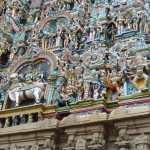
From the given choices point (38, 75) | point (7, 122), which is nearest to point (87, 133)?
point (7, 122)

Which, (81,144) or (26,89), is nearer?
(81,144)

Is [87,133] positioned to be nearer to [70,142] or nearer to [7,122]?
[70,142]

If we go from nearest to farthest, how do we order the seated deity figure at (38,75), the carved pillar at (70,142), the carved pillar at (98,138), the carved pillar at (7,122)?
the carved pillar at (98,138) → the carved pillar at (70,142) → the carved pillar at (7,122) → the seated deity figure at (38,75)

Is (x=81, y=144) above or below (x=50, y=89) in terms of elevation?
below

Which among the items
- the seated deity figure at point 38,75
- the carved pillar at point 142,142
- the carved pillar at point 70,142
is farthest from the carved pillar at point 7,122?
the carved pillar at point 142,142

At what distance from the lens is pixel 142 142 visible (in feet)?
26.2

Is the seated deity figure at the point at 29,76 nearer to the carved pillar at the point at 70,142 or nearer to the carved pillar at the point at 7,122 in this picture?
the carved pillar at the point at 7,122

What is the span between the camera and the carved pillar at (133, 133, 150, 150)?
26.1 feet

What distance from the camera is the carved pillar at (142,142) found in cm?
795

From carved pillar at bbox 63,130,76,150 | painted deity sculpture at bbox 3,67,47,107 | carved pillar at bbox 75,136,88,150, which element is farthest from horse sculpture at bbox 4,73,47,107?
carved pillar at bbox 75,136,88,150

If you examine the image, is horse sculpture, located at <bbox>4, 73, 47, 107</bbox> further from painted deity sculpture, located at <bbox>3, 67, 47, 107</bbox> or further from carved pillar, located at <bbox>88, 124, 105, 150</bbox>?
carved pillar, located at <bbox>88, 124, 105, 150</bbox>

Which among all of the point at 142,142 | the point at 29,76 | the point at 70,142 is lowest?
the point at 142,142

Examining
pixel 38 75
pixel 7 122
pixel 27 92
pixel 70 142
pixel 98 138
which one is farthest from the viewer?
pixel 38 75

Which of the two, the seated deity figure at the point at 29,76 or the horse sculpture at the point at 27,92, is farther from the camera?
the seated deity figure at the point at 29,76
